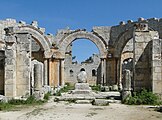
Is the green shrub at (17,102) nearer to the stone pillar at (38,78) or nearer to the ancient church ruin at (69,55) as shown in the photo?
the stone pillar at (38,78)

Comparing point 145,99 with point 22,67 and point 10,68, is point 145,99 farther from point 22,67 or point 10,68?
point 10,68

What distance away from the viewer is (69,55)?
35312 millimetres

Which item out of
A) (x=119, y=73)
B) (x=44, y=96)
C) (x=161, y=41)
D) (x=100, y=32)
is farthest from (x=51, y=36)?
(x=161, y=41)

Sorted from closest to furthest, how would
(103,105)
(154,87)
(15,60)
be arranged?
1. (103,105)
2. (154,87)
3. (15,60)

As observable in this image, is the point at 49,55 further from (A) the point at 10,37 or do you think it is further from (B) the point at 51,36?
(A) the point at 10,37

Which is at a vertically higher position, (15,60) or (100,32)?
(100,32)

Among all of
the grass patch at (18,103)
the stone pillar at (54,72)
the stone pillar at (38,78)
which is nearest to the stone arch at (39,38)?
the stone pillar at (54,72)

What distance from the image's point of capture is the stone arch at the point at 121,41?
21764 mm

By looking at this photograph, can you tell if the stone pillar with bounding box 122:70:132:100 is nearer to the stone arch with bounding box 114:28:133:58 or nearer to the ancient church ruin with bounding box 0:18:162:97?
the ancient church ruin with bounding box 0:18:162:97

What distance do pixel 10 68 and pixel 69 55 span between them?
2277cm

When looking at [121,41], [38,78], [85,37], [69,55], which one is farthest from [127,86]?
[69,55]

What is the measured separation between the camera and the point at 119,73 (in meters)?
22.8

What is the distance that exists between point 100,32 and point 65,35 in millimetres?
→ 3132

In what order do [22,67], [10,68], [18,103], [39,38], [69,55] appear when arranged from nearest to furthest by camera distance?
[18,103], [10,68], [22,67], [39,38], [69,55]
